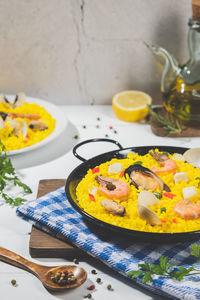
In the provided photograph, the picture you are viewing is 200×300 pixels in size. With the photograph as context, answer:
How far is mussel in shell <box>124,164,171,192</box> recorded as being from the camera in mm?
1395

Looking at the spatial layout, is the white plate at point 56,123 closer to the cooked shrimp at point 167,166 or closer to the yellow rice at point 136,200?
the yellow rice at point 136,200

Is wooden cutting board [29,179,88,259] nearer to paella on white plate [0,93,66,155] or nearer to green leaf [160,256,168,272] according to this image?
green leaf [160,256,168,272]

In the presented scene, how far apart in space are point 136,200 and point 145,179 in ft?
0.29

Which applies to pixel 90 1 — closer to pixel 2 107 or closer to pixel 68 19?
pixel 68 19

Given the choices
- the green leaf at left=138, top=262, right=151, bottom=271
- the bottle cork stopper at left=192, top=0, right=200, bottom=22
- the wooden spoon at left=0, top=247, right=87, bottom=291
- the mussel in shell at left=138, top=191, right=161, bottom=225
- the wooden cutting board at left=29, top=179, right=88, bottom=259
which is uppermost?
the bottle cork stopper at left=192, top=0, right=200, bottom=22

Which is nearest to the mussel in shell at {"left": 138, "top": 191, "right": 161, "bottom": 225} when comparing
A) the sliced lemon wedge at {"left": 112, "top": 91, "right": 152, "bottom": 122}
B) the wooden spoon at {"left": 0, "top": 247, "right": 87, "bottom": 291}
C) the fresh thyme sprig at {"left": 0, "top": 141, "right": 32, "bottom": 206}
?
the wooden spoon at {"left": 0, "top": 247, "right": 87, "bottom": 291}

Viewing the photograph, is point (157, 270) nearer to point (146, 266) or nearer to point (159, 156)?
point (146, 266)

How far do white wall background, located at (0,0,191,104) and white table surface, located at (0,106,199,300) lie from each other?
0.54ft

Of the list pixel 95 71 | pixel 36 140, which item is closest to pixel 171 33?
pixel 95 71

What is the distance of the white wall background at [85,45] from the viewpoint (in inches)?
91.8

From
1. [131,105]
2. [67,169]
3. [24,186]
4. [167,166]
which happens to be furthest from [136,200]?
[131,105]

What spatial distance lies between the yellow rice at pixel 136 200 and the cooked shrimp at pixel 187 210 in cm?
1

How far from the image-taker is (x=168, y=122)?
85.3 inches

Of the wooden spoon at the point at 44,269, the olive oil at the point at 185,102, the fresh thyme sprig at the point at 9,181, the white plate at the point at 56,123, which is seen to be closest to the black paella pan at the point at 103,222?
the wooden spoon at the point at 44,269
